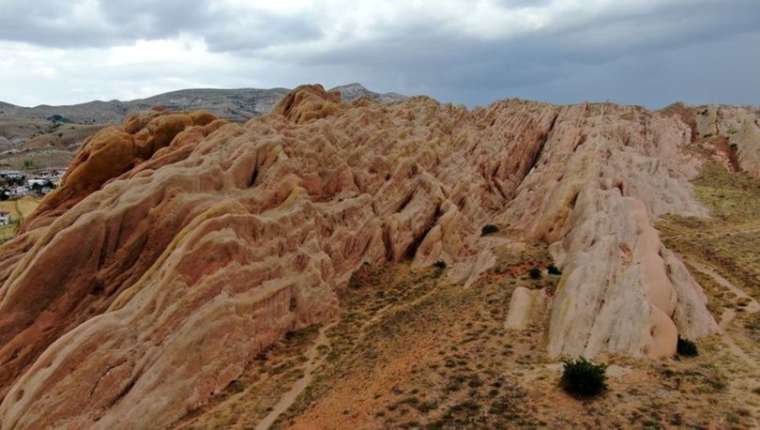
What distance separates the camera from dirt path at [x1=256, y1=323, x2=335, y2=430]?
28.8 metres

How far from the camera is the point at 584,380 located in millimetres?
25781

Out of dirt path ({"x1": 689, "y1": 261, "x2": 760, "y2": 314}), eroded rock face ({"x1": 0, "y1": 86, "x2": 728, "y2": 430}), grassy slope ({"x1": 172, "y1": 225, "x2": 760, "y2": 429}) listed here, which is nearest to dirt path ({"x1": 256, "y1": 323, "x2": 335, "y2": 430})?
grassy slope ({"x1": 172, "y1": 225, "x2": 760, "y2": 429})

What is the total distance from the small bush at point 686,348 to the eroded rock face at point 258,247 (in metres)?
0.93

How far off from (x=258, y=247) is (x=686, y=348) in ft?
105

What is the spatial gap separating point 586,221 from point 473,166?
1147 inches

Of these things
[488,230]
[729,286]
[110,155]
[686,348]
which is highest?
[110,155]

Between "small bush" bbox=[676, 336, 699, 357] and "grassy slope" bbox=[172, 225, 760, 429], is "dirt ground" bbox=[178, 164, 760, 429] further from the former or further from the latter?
"small bush" bbox=[676, 336, 699, 357]

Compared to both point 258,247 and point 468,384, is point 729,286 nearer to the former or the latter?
point 468,384

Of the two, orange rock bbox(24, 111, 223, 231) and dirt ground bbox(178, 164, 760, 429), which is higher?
orange rock bbox(24, 111, 223, 231)

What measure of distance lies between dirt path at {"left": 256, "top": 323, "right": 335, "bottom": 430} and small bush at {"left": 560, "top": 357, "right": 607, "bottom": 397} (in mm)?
16690

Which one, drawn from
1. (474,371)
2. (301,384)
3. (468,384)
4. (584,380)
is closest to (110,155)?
(301,384)

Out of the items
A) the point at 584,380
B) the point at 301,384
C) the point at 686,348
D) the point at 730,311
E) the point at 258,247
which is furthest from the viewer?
the point at 258,247

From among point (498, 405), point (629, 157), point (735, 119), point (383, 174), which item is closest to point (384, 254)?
point (383, 174)

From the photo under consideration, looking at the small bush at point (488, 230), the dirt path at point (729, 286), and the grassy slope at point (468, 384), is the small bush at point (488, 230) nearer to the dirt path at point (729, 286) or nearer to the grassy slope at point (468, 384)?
the grassy slope at point (468, 384)
